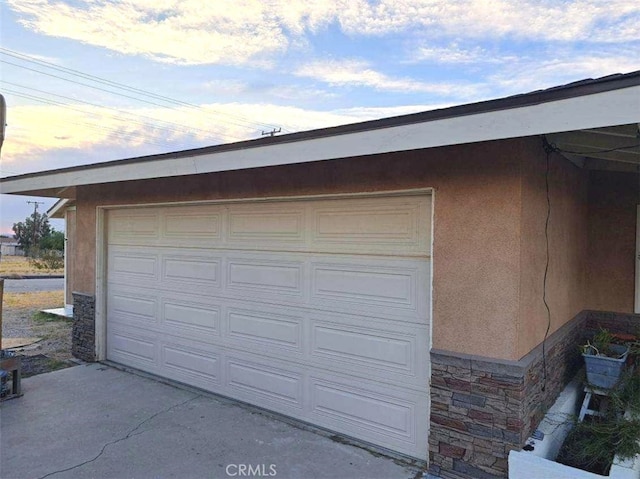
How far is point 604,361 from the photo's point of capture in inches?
162

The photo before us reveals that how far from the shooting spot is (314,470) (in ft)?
11.7

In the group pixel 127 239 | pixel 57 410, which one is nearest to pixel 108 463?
pixel 57 410

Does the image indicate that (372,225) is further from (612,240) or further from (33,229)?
(33,229)

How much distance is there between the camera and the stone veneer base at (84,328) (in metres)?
6.69

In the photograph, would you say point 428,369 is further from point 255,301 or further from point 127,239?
point 127,239

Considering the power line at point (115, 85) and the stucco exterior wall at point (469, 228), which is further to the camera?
the power line at point (115, 85)

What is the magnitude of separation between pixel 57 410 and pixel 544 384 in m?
5.06

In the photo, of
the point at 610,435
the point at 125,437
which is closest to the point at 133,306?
the point at 125,437

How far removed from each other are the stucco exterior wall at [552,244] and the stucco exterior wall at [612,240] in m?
0.15

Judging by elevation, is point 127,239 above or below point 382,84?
below

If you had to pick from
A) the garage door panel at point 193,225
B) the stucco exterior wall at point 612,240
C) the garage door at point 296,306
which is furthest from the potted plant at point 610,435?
the garage door panel at point 193,225

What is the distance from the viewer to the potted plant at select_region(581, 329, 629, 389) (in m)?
4.07
